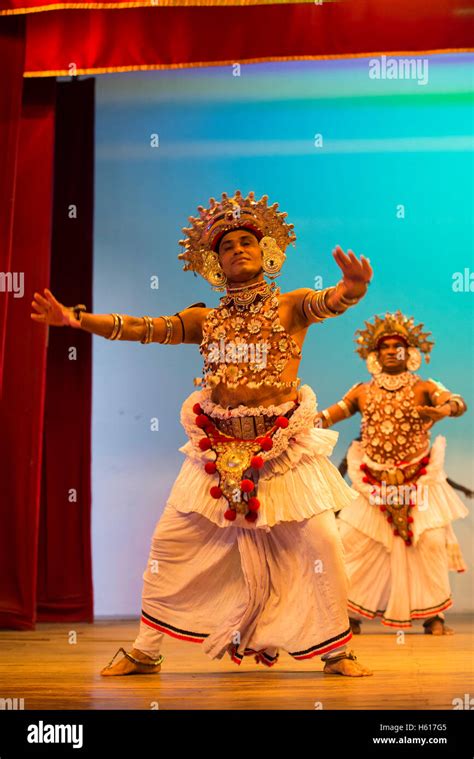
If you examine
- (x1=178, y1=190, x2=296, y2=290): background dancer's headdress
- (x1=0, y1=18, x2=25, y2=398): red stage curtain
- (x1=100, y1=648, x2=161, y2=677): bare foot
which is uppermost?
(x1=0, y1=18, x2=25, y2=398): red stage curtain

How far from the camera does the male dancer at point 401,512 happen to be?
559cm

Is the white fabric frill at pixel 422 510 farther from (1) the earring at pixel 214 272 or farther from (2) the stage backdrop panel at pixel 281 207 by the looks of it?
(1) the earring at pixel 214 272

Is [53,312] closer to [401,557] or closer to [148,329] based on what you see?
[148,329]

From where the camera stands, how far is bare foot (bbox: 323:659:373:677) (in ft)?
12.0

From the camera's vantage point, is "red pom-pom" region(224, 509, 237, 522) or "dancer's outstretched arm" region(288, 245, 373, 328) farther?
"red pom-pom" region(224, 509, 237, 522)

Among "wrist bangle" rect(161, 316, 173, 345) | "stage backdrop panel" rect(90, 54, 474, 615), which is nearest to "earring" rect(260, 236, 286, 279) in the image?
"wrist bangle" rect(161, 316, 173, 345)

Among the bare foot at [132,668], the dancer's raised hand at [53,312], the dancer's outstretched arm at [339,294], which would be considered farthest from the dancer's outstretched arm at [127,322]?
the bare foot at [132,668]

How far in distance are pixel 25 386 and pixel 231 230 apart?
88.4 inches

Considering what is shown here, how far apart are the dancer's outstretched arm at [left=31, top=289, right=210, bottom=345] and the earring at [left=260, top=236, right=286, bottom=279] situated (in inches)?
11.0

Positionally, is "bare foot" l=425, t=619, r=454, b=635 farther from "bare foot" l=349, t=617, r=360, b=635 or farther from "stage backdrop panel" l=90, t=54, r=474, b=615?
"stage backdrop panel" l=90, t=54, r=474, b=615

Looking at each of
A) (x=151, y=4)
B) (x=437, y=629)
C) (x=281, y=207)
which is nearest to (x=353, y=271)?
(x=151, y=4)

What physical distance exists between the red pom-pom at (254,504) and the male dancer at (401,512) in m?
2.07

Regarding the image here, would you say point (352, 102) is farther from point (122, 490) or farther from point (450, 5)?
point (122, 490)

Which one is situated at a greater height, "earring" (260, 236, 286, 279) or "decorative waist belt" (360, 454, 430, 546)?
"earring" (260, 236, 286, 279)
